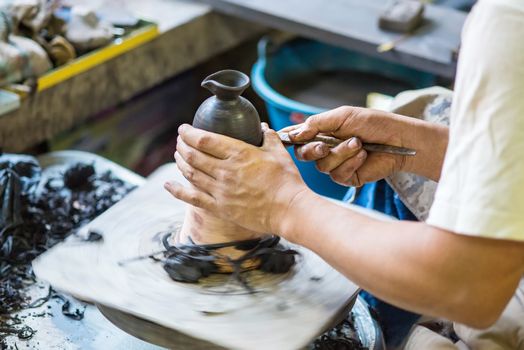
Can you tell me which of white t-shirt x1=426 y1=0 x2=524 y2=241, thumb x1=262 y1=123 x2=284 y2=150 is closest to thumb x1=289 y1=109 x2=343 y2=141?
thumb x1=262 y1=123 x2=284 y2=150

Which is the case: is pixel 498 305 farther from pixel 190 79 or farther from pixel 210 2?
pixel 190 79

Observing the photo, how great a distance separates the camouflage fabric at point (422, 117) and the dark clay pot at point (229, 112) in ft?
1.84

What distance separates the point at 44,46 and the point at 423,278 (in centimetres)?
162

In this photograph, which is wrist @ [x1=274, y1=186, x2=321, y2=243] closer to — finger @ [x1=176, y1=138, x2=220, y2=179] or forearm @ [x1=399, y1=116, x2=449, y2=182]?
finger @ [x1=176, y1=138, x2=220, y2=179]

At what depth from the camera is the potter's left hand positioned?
121 cm

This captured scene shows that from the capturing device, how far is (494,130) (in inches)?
41.0

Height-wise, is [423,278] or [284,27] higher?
[423,278]

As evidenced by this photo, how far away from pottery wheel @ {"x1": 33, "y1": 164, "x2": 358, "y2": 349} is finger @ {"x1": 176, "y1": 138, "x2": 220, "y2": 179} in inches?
8.5

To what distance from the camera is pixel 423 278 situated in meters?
1.08

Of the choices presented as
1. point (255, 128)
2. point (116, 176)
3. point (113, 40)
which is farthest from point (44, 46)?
point (255, 128)

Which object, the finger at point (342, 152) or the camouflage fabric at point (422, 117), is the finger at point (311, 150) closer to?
the finger at point (342, 152)

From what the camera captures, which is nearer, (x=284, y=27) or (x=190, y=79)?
(x=284, y=27)

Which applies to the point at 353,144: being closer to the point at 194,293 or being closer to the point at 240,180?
the point at 240,180

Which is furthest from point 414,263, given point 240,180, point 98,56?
point 98,56
